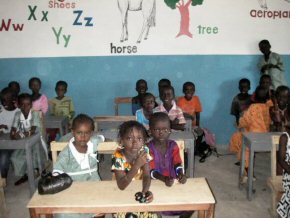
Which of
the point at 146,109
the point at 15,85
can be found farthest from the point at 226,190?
the point at 15,85

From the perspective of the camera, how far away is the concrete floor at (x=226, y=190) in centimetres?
342

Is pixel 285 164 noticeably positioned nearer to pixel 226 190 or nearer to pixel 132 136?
pixel 226 190

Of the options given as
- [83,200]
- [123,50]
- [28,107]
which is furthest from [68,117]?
[83,200]

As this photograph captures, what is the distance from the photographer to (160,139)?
2.54m

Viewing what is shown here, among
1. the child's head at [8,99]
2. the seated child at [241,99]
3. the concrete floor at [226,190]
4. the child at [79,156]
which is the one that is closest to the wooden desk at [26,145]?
the concrete floor at [226,190]

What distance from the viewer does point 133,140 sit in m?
2.22

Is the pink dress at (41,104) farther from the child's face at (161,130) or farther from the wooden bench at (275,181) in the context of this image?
the wooden bench at (275,181)

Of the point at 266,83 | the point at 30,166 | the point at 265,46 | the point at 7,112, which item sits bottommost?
the point at 30,166

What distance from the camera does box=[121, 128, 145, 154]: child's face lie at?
221 cm

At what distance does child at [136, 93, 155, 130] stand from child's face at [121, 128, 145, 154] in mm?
1674

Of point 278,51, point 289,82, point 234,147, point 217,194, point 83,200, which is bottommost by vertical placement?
point 217,194

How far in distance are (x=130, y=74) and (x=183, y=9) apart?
133 cm

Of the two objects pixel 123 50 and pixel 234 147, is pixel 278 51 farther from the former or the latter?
pixel 123 50

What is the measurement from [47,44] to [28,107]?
1.57 m
